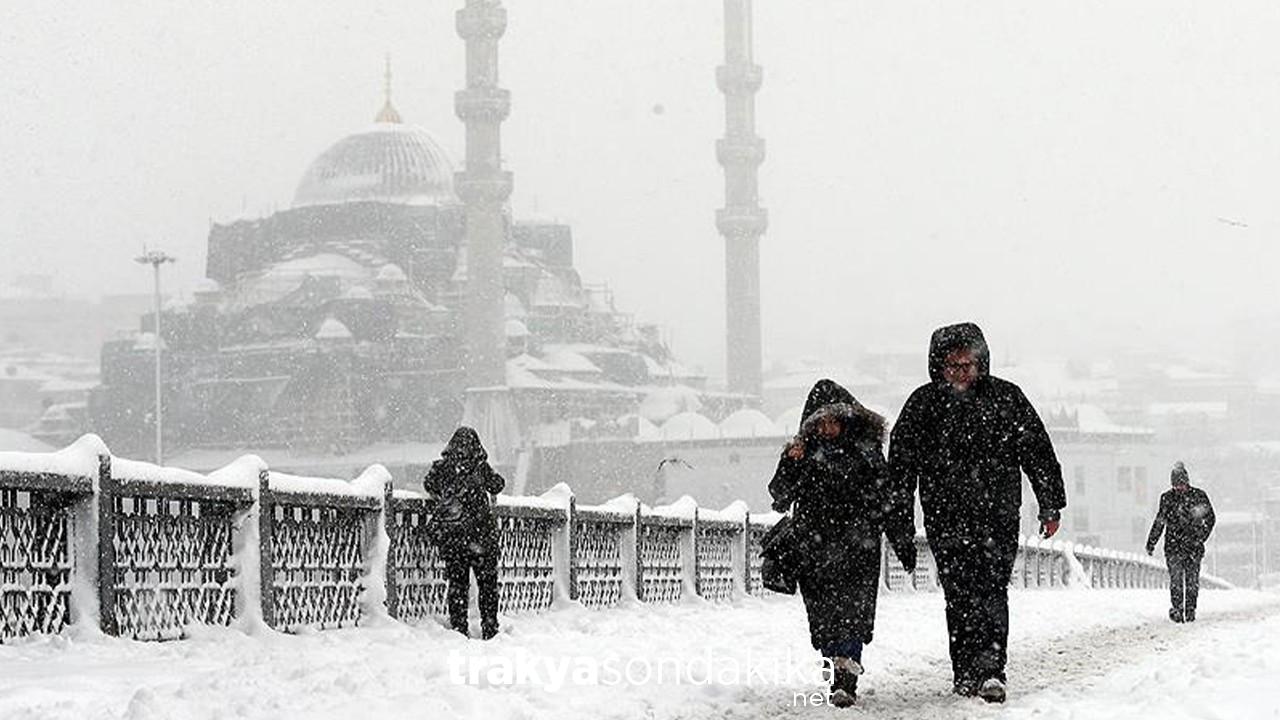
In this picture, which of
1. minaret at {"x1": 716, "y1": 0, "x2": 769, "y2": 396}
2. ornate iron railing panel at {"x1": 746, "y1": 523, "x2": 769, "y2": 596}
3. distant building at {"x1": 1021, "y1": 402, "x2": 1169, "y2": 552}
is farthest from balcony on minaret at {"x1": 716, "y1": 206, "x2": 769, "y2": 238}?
ornate iron railing panel at {"x1": 746, "y1": 523, "x2": 769, "y2": 596}

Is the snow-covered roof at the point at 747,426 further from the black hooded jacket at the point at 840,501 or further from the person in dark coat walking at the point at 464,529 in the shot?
the black hooded jacket at the point at 840,501

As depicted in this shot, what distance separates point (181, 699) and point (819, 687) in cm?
252

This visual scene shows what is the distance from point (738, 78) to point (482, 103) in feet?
58.2

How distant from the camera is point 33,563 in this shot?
7152 mm

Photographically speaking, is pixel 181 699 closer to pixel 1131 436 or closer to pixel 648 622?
pixel 648 622

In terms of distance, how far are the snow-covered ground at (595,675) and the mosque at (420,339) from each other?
69108 millimetres

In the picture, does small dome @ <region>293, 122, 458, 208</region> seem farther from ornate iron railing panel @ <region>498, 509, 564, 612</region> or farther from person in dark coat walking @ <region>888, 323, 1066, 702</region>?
person in dark coat walking @ <region>888, 323, 1066, 702</region>

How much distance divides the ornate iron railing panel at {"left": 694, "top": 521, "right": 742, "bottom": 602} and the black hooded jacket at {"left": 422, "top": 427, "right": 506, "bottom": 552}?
179 inches

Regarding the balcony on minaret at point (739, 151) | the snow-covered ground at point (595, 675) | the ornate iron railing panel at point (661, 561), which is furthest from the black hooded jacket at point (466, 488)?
the balcony on minaret at point (739, 151)

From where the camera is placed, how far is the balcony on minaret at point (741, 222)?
90875 mm

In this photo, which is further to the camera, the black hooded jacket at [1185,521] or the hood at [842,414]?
the black hooded jacket at [1185,521]

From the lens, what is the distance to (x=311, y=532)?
31.0 feet

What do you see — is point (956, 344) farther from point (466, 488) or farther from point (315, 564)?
point (315, 564)

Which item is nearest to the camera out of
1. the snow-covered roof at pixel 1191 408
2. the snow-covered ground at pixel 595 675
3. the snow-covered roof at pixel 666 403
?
the snow-covered ground at pixel 595 675
